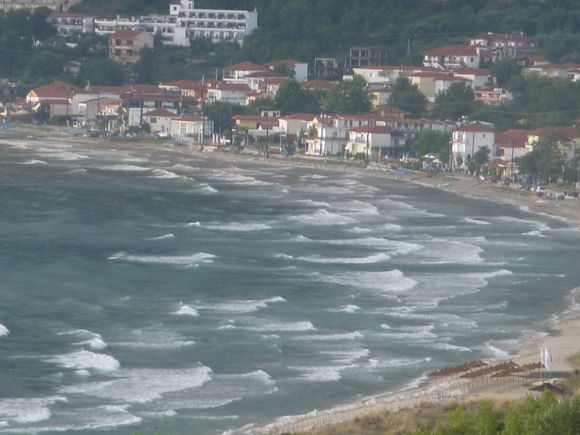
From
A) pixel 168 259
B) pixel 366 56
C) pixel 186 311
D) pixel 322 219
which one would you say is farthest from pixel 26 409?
pixel 366 56

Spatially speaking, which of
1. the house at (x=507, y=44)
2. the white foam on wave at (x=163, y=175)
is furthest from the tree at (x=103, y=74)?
the white foam on wave at (x=163, y=175)

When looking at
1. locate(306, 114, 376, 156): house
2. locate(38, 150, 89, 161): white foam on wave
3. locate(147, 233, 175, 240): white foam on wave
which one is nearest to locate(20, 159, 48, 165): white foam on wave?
locate(38, 150, 89, 161): white foam on wave

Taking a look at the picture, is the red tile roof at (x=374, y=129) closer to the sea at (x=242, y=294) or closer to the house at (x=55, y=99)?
the sea at (x=242, y=294)

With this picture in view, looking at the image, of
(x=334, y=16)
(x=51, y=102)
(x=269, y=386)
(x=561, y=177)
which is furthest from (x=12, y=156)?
(x=269, y=386)

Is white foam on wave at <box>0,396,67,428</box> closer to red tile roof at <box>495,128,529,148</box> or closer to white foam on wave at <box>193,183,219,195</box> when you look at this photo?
white foam on wave at <box>193,183,219,195</box>

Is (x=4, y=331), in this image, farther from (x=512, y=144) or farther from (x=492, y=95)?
(x=492, y=95)

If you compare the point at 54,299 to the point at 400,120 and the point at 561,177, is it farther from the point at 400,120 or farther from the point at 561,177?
the point at 400,120
